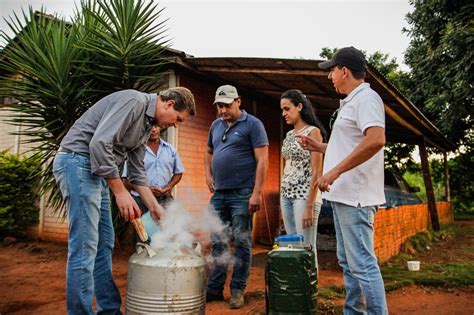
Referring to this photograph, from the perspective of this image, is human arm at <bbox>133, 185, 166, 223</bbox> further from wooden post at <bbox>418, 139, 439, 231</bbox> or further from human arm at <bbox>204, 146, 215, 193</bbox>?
wooden post at <bbox>418, 139, 439, 231</bbox>

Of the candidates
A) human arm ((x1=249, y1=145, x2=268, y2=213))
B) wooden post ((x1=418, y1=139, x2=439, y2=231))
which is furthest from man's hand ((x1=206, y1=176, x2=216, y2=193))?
wooden post ((x1=418, y1=139, x2=439, y2=231))

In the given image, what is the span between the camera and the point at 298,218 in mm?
3688

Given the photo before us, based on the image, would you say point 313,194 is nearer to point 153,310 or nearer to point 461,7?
point 153,310

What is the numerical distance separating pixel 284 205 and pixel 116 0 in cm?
397

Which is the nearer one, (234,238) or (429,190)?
(234,238)

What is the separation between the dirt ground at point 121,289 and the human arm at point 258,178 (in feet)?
3.03

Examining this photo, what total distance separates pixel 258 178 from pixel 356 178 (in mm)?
1297

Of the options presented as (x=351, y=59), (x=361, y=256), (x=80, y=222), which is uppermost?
(x=351, y=59)

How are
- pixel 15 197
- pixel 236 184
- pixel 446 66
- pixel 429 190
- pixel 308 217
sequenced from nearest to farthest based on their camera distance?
pixel 308 217, pixel 236 184, pixel 15 197, pixel 429 190, pixel 446 66

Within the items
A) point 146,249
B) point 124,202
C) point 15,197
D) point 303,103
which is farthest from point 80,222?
point 15,197

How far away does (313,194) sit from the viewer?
3518 mm

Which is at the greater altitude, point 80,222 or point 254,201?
point 254,201

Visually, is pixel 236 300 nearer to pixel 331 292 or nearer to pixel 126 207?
pixel 331 292

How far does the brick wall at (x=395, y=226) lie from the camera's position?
235 inches
